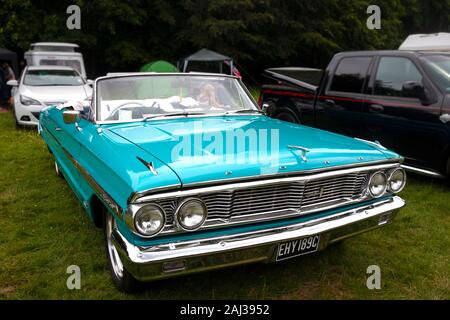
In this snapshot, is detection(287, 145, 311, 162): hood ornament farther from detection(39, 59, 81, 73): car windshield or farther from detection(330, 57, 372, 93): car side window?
detection(39, 59, 81, 73): car windshield

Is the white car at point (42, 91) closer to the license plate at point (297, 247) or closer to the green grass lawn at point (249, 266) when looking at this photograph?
the green grass lawn at point (249, 266)

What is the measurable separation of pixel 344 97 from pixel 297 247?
398 cm

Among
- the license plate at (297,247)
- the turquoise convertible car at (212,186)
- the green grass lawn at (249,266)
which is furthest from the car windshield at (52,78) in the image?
the license plate at (297,247)

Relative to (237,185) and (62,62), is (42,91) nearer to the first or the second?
(62,62)

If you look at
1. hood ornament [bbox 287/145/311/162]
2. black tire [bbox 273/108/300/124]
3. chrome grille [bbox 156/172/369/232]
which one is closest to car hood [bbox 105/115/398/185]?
hood ornament [bbox 287/145/311/162]

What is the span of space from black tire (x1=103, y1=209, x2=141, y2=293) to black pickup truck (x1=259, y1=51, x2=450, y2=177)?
89.5 inches

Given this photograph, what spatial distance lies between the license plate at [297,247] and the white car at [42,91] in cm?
715

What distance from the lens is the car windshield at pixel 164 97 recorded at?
3971 mm

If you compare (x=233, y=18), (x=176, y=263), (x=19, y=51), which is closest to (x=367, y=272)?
(x=176, y=263)

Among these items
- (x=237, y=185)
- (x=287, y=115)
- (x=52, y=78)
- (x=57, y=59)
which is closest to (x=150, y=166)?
(x=237, y=185)

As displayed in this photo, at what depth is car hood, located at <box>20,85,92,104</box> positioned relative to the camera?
9414 millimetres

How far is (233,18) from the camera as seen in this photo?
74.0 feet

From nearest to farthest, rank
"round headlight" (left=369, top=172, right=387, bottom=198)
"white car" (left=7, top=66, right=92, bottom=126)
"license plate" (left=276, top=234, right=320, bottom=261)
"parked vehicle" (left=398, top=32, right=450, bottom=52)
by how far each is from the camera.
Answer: "license plate" (left=276, top=234, right=320, bottom=261) → "round headlight" (left=369, top=172, right=387, bottom=198) → "white car" (left=7, top=66, right=92, bottom=126) → "parked vehicle" (left=398, top=32, right=450, bottom=52)

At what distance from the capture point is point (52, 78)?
35.1 feet
